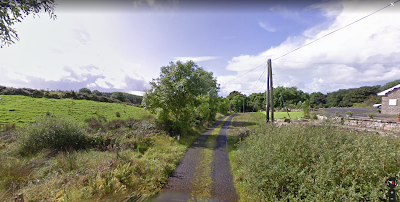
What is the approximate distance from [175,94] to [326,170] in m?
12.3

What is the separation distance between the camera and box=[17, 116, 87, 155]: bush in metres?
7.80

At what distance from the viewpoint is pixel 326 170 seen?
333 cm

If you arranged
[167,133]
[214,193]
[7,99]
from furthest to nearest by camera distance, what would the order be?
[7,99] < [167,133] < [214,193]

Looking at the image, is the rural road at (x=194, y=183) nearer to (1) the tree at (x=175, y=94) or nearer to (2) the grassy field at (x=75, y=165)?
(2) the grassy field at (x=75, y=165)

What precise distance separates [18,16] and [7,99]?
20.0m

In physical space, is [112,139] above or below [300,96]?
below

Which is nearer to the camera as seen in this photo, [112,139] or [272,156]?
[272,156]

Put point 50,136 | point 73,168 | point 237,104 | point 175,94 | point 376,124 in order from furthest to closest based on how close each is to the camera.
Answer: point 237,104, point 175,94, point 376,124, point 50,136, point 73,168

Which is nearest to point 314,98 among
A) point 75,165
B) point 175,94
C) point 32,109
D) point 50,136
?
point 175,94

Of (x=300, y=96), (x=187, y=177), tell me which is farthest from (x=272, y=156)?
(x=300, y=96)

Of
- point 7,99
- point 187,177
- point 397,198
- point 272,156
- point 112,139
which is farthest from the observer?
point 7,99

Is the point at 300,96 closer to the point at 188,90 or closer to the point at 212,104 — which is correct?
the point at 212,104

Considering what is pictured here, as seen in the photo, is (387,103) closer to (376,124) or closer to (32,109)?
(376,124)

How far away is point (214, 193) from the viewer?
5672 millimetres
